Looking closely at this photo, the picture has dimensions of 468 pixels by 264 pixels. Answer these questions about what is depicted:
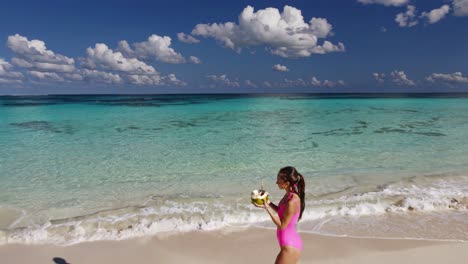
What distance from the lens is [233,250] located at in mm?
5840

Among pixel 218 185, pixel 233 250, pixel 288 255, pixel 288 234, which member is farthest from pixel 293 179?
pixel 218 185

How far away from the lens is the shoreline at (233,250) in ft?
18.1

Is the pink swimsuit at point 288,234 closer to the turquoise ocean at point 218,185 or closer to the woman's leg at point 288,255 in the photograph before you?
the woman's leg at point 288,255

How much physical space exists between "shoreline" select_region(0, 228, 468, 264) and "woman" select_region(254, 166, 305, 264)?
1.67 metres

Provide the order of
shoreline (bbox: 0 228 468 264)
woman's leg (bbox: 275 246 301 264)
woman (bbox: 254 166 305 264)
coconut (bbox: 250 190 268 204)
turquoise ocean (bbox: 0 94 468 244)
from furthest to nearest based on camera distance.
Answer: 1. turquoise ocean (bbox: 0 94 468 244)
2. shoreline (bbox: 0 228 468 264)
3. woman's leg (bbox: 275 246 301 264)
4. woman (bbox: 254 166 305 264)
5. coconut (bbox: 250 190 268 204)

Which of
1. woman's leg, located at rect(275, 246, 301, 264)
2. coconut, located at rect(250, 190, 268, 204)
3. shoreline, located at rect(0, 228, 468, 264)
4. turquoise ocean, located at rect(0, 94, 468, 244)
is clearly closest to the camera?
coconut, located at rect(250, 190, 268, 204)

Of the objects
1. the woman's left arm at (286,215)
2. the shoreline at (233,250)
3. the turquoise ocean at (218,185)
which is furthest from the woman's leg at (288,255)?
the turquoise ocean at (218,185)

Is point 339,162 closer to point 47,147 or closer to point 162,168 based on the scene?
point 162,168

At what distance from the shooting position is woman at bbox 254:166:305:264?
12.5 ft

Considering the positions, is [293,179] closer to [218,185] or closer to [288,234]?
[288,234]

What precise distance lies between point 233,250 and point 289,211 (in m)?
2.45

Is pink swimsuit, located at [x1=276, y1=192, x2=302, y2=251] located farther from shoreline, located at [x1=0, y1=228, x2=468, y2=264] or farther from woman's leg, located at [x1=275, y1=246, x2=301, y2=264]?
shoreline, located at [x1=0, y1=228, x2=468, y2=264]

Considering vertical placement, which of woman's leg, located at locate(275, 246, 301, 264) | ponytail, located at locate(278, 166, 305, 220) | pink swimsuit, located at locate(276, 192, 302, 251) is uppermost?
ponytail, located at locate(278, 166, 305, 220)

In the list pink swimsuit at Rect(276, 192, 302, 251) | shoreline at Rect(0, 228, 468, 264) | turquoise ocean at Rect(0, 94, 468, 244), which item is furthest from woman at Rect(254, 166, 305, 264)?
turquoise ocean at Rect(0, 94, 468, 244)
